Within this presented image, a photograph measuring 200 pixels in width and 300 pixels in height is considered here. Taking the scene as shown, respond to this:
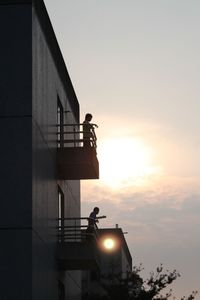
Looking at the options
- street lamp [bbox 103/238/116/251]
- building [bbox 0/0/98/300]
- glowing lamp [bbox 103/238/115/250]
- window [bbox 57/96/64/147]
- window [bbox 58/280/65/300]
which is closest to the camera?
building [bbox 0/0/98/300]

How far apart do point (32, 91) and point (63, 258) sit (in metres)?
8.23

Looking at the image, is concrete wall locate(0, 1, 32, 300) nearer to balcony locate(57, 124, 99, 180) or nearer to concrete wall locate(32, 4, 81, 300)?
concrete wall locate(32, 4, 81, 300)

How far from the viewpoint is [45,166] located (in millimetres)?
34344

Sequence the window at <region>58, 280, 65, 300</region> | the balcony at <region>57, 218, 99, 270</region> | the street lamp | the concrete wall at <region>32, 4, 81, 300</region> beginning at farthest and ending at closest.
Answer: the street lamp → the window at <region>58, 280, 65, 300</region> → the balcony at <region>57, 218, 99, 270</region> → the concrete wall at <region>32, 4, 81, 300</region>

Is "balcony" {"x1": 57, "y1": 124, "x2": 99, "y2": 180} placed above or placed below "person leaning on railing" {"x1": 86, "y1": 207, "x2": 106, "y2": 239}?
above

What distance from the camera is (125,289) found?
79.1 m

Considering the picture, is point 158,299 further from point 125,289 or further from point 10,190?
point 10,190

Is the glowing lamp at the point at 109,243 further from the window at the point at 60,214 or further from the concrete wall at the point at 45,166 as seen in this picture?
the concrete wall at the point at 45,166

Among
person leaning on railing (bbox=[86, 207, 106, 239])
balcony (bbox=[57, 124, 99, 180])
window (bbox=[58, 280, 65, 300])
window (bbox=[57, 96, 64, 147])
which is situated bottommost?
window (bbox=[58, 280, 65, 300])

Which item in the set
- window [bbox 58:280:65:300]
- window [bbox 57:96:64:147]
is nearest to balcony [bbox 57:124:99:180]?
window [bbox 57:96:64:147]

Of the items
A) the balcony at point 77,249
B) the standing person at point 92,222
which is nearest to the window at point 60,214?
the balcony at point 77,249

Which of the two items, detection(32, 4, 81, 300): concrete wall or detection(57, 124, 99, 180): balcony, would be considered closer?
detection(32, 4, 81, 300): concrete wall

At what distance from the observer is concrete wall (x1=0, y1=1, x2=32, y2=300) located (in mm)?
30328

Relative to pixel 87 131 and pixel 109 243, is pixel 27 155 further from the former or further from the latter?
pixel 109 243
